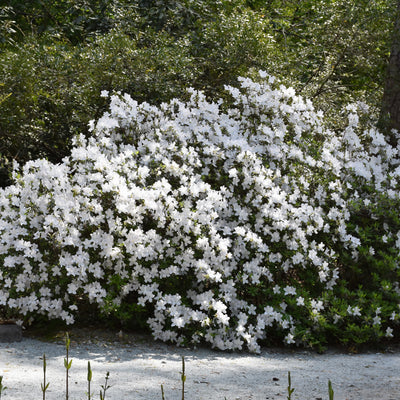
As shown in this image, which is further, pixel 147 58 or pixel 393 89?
pixel 147 58

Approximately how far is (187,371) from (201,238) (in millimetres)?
1179

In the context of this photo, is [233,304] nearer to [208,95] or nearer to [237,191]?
[237,191]

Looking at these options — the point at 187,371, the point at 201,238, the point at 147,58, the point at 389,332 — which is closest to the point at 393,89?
the point at 147,58

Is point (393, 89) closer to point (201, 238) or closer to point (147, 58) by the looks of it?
point (147, 58)

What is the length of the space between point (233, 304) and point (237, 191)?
1.12m

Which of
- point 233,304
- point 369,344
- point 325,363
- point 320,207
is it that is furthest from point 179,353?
point 320,207

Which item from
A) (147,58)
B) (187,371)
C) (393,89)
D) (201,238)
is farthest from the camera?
(147,58)

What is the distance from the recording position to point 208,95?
8617 millimetres

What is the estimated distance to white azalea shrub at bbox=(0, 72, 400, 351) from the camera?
4559 millimetres

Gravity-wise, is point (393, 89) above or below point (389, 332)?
above

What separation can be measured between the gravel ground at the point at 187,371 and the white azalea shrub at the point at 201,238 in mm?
194

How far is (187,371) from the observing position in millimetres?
3887

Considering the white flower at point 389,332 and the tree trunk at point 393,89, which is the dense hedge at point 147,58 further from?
the white flower at point 389,332

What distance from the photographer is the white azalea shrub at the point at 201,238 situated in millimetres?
4559
